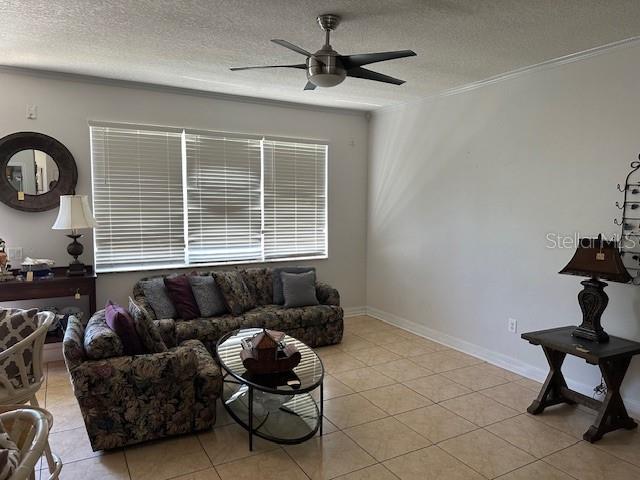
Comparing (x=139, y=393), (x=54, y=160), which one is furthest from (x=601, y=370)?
(x=54, y=160)

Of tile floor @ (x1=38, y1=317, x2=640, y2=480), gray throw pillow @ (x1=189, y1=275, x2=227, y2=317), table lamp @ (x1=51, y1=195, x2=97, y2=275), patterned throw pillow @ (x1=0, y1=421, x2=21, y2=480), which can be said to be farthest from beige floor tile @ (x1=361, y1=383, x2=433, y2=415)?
table lamp @ (x1=51, y1=195, x2=97, y2=275)

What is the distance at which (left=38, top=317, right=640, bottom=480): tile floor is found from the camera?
260cm

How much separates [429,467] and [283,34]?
294 cm

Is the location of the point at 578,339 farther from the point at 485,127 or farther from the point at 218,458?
the point at 218,458

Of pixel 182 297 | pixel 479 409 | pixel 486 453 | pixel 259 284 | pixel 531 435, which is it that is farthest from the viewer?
pixel 259 284

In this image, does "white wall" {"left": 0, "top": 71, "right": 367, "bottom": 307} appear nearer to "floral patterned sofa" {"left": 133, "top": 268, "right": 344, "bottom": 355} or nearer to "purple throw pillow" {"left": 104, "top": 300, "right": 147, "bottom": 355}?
"floral patterned sofa" {"left": 133, "top": 268, "right": 344, "bottom": 355}

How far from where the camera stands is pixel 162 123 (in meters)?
4.74

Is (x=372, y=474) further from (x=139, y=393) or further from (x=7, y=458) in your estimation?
(x=7, y=458)

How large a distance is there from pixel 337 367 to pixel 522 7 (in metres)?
3.15

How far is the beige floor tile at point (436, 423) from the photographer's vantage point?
303 centimetres

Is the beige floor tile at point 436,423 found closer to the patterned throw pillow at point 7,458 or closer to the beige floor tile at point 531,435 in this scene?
the beige floor tile at point 531,435

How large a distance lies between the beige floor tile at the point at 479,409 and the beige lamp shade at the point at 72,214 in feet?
11.2

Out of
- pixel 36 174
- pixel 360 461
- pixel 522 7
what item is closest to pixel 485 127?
pixel 522 7

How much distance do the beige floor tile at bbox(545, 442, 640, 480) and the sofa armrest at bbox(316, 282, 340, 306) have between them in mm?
2604
